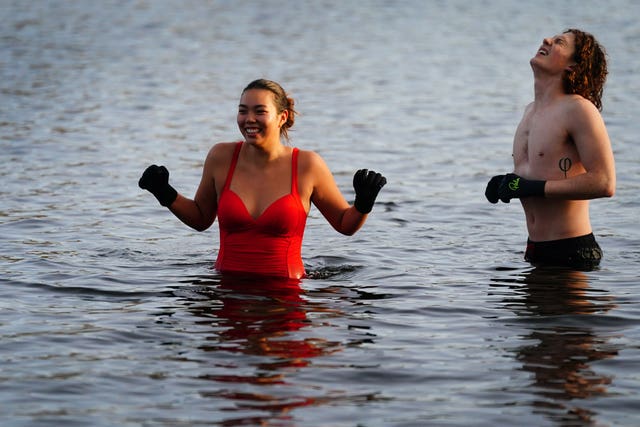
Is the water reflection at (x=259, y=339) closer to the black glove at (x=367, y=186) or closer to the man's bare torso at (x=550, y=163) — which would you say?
the black glove at (x=367, y=186)

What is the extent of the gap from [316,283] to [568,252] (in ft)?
5.75

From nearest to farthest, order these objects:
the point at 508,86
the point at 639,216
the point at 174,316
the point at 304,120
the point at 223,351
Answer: the point at 223,351 → the point at 174,316 → the point at 639,216 → the point at 304,120 → the point at 508,86

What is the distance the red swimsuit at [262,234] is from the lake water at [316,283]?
5.6 inches

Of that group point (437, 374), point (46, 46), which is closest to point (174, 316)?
point (437, 374)

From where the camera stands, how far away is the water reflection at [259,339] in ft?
20.2

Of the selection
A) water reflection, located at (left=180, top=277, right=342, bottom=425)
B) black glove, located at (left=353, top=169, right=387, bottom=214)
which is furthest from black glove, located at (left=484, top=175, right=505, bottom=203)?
water reflection, located at (left=180, top=277, right=342, bottom=425)

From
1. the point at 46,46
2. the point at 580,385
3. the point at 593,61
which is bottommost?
the point at 580,385

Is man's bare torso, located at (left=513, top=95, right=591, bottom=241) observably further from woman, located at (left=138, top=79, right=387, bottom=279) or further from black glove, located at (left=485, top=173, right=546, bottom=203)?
woman, located at (left=138, top=79, right=387, bottom=279)

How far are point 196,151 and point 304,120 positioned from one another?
328 centimetres

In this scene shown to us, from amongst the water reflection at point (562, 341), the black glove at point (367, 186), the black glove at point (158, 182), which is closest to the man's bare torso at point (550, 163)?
the water reflection at point (562, 341)

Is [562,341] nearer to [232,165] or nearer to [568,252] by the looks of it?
[568,252]

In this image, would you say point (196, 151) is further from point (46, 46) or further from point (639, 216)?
point (46, 46)

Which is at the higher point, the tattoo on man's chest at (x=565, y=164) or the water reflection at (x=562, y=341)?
the tattoo on man's chest at (x=565, y=164)

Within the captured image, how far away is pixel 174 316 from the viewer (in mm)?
7824
